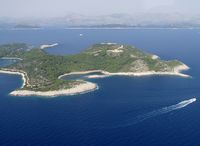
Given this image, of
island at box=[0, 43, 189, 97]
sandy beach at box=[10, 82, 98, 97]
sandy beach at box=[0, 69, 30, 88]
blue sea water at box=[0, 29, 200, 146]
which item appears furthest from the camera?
sandy beach at box=[0, 69, 30, 88]

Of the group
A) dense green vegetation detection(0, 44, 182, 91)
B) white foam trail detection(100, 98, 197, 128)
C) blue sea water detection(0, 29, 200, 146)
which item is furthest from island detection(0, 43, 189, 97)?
white foam trail detection(100, 98, 197, 128)

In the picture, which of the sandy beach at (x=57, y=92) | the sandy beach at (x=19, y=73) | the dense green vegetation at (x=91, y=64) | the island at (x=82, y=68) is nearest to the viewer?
the sandy beach at (x=57, y=92)

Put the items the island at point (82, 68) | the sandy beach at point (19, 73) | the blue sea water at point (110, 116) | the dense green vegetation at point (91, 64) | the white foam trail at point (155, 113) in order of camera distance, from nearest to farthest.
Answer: the blue sea water at point (110, 116), the white foam trail at point (155, 113), the island at point (82, 68), the sandy beach at point (19, 73), the dense green vegetation at point (91, 64)

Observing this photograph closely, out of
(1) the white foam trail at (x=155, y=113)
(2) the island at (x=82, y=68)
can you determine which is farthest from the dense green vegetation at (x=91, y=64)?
(1) the white foam trail at (x=155, y=113)

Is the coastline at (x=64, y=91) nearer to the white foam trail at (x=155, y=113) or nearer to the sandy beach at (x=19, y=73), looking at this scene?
the sandy beach at (x=19, y=73)

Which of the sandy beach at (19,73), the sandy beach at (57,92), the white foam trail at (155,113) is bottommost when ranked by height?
the sandy beach at (19,73)

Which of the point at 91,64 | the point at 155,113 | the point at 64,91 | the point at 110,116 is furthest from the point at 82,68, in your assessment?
the point at 155,113

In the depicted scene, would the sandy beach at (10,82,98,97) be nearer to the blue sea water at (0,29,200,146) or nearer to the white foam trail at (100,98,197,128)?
the blue sea water at (0,29,200,146)

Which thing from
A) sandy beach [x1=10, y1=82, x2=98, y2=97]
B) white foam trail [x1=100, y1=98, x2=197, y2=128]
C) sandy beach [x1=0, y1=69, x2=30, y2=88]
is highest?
white foam trail [x1=100, y1=98, x2=197, y2=128]

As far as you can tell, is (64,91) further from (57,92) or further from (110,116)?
(110,116)
